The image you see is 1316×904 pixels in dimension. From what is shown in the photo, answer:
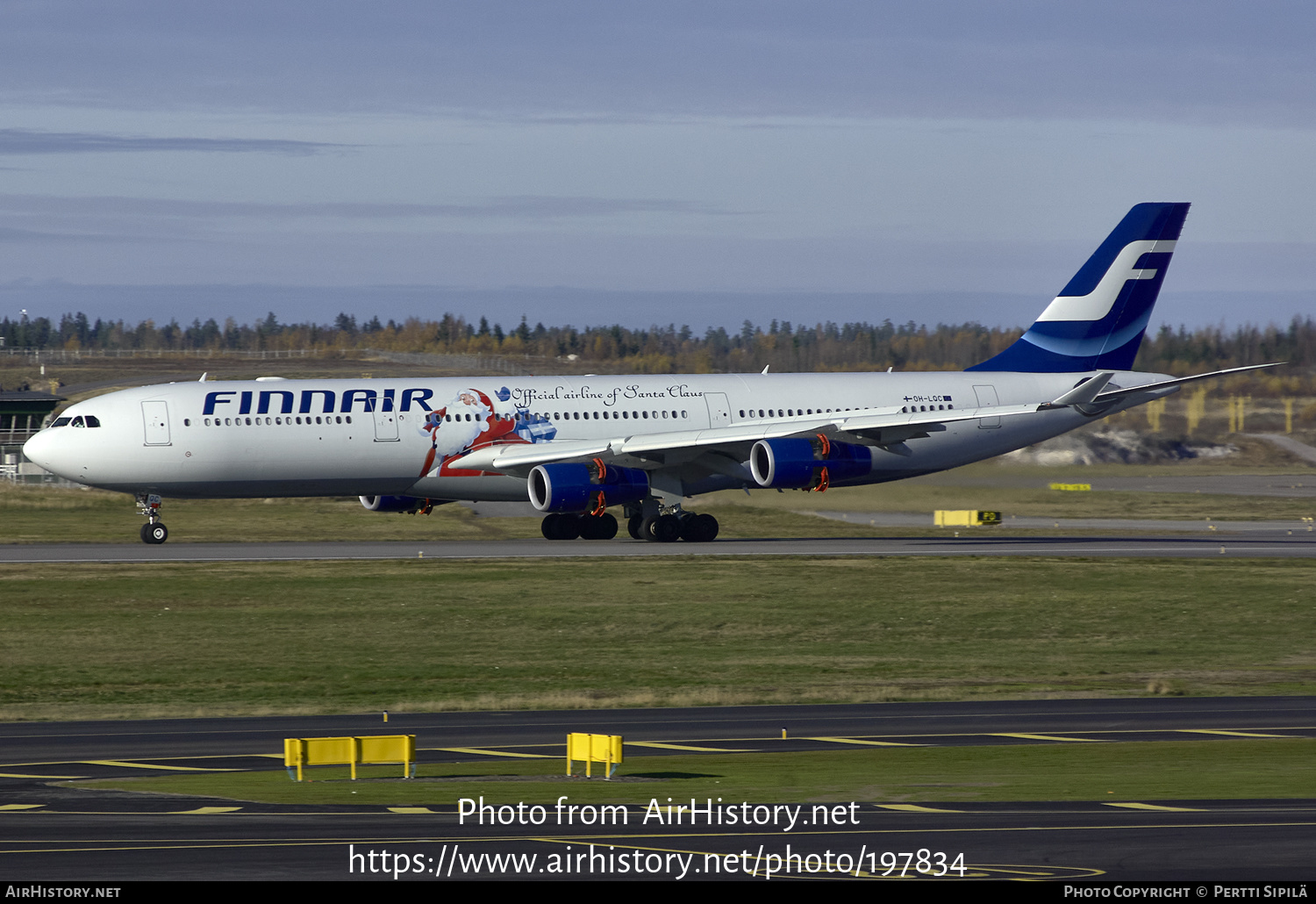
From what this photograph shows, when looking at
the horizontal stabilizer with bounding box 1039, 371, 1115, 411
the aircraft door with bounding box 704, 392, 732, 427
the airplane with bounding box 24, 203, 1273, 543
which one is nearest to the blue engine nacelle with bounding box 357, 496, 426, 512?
the airplane with bounding box 24, 203, 1273, 543

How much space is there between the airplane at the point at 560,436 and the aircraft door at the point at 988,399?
69 millimetres

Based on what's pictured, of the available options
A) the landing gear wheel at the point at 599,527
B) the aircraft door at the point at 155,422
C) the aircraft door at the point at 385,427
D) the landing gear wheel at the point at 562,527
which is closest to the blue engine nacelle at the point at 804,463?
the landing gear wheel at the point at 599,527

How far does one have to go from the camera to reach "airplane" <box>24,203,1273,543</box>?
170 ft

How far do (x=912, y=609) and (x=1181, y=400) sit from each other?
2854 inches

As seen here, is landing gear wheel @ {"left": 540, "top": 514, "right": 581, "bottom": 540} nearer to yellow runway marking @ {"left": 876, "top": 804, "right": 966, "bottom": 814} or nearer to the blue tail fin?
the blue tail fin

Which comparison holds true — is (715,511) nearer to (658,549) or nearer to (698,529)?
(698,529)

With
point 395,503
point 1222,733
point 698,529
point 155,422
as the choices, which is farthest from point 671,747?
point 395,503

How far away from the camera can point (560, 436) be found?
54969 millimetres

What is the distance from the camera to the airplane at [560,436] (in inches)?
2041

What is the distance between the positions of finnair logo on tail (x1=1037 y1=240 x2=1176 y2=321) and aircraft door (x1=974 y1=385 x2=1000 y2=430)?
4.71 metres

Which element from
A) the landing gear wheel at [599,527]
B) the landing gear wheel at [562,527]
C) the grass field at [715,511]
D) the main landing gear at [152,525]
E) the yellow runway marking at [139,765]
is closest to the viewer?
the yellow runway marking at [139,765]

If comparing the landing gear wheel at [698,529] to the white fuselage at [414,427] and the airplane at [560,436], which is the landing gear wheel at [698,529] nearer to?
the airplane at [560,436]

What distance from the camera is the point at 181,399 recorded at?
52.3m
